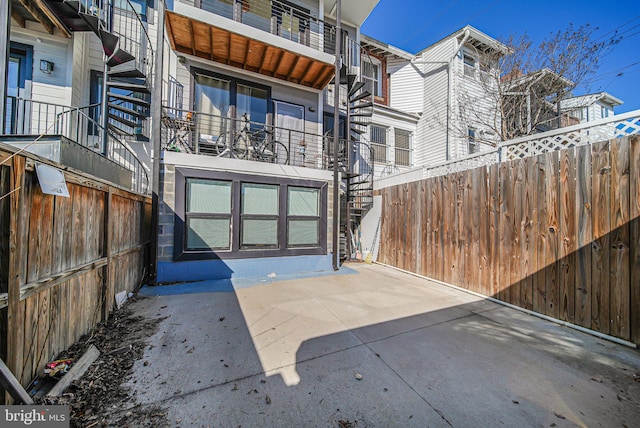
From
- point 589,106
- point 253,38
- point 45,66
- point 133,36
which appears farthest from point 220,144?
point 589,106

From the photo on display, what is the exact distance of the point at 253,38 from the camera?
5566mm

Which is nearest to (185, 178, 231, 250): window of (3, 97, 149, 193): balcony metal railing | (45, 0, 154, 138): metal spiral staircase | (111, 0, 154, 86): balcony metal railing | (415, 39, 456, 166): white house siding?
(3, 97, 149, 193): balcony metal railing

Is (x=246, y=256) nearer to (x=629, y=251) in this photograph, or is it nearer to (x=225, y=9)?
(x=629, y=251)

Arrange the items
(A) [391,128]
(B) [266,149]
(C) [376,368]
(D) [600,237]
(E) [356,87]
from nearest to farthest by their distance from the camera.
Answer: (C) [376,368], (D) [600,237], (B) [266,149], (E) [356,87], (A) [391,128]

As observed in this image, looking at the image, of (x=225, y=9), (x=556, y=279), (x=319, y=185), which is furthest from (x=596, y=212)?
(x=225, y=9)

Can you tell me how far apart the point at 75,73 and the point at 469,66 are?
12897mm

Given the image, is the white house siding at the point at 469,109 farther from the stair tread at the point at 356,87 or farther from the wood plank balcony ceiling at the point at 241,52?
the wood plank balcony ceiling at the point at 241,52

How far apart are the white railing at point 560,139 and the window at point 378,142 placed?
4.75 meters

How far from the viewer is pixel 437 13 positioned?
9.95 meters

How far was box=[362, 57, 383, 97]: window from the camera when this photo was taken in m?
9.99

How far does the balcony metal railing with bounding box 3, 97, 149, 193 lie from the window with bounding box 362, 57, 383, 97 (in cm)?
854

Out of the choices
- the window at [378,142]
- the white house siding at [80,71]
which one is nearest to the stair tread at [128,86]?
the white house siding at [80,71]

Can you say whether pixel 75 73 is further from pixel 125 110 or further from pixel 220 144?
pixel 220 144

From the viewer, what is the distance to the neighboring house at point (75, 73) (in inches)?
188
